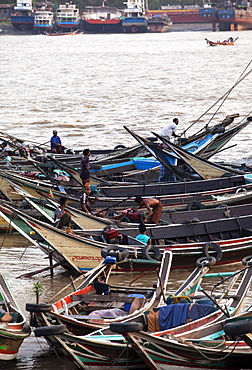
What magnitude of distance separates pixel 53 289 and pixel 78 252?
75 centimetres

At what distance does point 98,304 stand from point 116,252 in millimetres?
1308

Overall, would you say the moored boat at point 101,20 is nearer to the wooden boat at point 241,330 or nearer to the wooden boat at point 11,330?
the wooden boat at point 11,330

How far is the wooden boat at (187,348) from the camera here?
7.73 m

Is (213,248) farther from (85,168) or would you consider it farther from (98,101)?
(98,101)

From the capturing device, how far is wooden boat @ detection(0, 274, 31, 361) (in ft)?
27.5

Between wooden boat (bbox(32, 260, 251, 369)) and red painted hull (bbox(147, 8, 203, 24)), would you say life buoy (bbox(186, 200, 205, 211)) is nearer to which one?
wooden boat (bbox(32, 260, 251, 369))

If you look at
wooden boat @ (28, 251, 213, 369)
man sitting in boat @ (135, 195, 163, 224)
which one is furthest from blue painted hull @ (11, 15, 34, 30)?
wooden boat @ (28, 251, 213, 369)

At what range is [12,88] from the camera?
1919 inches

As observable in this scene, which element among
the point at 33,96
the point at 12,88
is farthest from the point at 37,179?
the point at 12,88

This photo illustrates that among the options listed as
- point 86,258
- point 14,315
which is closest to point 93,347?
point 14,315

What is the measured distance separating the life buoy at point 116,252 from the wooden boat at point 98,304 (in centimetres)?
13

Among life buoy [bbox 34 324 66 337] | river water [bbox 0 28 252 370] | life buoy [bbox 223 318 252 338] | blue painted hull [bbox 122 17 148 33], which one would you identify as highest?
life buoy [bbox 223 318 252 338]

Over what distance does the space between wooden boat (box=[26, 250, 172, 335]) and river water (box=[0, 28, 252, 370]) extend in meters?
0.60

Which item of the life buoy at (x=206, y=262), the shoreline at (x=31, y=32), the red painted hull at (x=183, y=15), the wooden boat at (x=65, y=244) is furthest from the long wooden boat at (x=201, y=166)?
the shoreline at (x=31, y=32)
